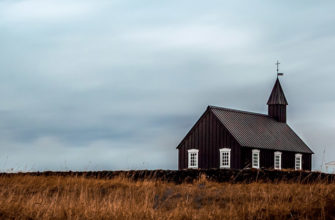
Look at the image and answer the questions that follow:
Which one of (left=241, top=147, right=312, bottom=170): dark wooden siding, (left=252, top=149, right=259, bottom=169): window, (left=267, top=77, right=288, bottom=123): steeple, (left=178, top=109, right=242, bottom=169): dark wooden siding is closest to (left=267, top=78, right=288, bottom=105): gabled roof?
(left=267, top=77, right=288, bottom=123): steeple

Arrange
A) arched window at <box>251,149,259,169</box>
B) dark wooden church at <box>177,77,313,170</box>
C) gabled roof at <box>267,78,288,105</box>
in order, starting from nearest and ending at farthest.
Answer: dark wooden church at <box>177,77,313,170</box>, arched window at <box>251,149,259,169</box>, gabled roof at <box>267,78,288,105</box>

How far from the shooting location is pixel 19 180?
21.8 metres

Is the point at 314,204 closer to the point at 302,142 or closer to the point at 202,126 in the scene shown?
the point at 202,126

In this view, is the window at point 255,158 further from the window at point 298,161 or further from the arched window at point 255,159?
the window at point 298,161

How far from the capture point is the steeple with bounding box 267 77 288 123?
51250 mm

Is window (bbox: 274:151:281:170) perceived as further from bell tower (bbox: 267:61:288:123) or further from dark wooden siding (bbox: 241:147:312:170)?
bell tower (bbox: 267:61:288:123)

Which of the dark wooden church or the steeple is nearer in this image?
the dark wooden church

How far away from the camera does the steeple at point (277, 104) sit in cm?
5125

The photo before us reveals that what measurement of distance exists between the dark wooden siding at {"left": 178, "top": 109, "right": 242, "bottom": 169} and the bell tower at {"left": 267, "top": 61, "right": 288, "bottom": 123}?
11.6m

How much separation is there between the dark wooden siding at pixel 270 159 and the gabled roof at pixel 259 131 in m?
0.45

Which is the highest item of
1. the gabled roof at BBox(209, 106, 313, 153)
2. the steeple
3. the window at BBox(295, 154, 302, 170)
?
the steeple

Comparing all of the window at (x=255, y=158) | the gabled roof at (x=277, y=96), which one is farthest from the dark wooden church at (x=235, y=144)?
the gabled roof at (x=277, y=96)

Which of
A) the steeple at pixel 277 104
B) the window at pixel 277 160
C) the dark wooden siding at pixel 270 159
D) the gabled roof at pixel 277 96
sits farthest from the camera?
the gabled roof at pixel 277 96

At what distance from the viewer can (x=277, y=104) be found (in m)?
51.2
